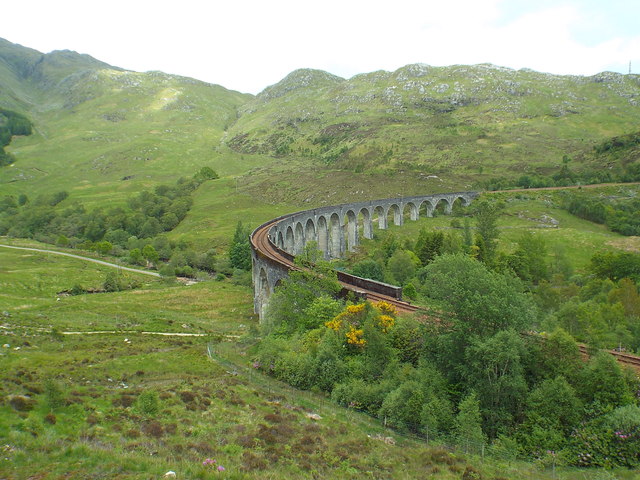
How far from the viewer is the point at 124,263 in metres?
87.6

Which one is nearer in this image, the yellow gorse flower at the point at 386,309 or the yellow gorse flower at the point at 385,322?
the yellow gorse flower at the point at 385,322

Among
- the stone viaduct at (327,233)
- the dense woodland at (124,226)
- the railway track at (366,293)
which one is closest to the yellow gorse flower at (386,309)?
the railway track at (366,293)

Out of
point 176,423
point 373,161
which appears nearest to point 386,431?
point 176,423

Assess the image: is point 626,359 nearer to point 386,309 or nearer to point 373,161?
point 386,309

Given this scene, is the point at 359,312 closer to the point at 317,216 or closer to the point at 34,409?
the point at 34,409

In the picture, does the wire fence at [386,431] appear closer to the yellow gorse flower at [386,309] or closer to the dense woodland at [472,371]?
the dense woodland at [472,371]

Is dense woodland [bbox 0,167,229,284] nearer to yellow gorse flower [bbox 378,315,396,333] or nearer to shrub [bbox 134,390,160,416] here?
yellow gorse flower [bbox 378,315,396,333]

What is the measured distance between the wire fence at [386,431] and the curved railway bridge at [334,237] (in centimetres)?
860

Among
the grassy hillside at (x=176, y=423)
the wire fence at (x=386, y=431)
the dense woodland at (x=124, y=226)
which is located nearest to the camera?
the grassy hillside at (x=176, y=423)

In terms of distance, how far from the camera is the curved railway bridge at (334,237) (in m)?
34.2

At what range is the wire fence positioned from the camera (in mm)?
15914

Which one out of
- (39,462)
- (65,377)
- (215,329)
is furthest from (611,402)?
(215,329)

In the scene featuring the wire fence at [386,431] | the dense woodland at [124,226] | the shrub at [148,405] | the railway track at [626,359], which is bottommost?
the dense woodland at [124,226]

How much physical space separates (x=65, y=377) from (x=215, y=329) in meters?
20.7
